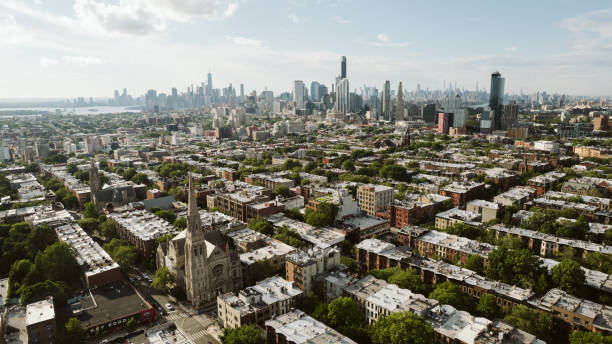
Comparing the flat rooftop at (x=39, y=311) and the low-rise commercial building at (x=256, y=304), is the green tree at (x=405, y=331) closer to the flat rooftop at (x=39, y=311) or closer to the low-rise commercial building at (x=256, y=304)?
the low-rise commercial building at (x=256, y=304)

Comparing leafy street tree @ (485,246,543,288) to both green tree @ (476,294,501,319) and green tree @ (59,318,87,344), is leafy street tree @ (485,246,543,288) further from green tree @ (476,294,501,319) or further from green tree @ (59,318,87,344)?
green tree @ (59,318,87,344)

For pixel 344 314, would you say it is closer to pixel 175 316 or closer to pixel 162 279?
pixel 175 316

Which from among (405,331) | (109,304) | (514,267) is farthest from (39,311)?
(514,267)

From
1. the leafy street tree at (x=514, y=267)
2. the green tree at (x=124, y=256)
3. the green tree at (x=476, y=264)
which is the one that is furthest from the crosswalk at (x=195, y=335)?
the leafy street tree at (x=514, y=267)

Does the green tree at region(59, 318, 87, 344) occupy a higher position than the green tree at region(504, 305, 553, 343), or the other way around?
the green tree at region(504, 305, 553, 343)

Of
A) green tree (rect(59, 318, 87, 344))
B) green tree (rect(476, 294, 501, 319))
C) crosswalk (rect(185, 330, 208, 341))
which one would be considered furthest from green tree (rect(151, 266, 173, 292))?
green tree (rect(476, 294, 501, 319))
